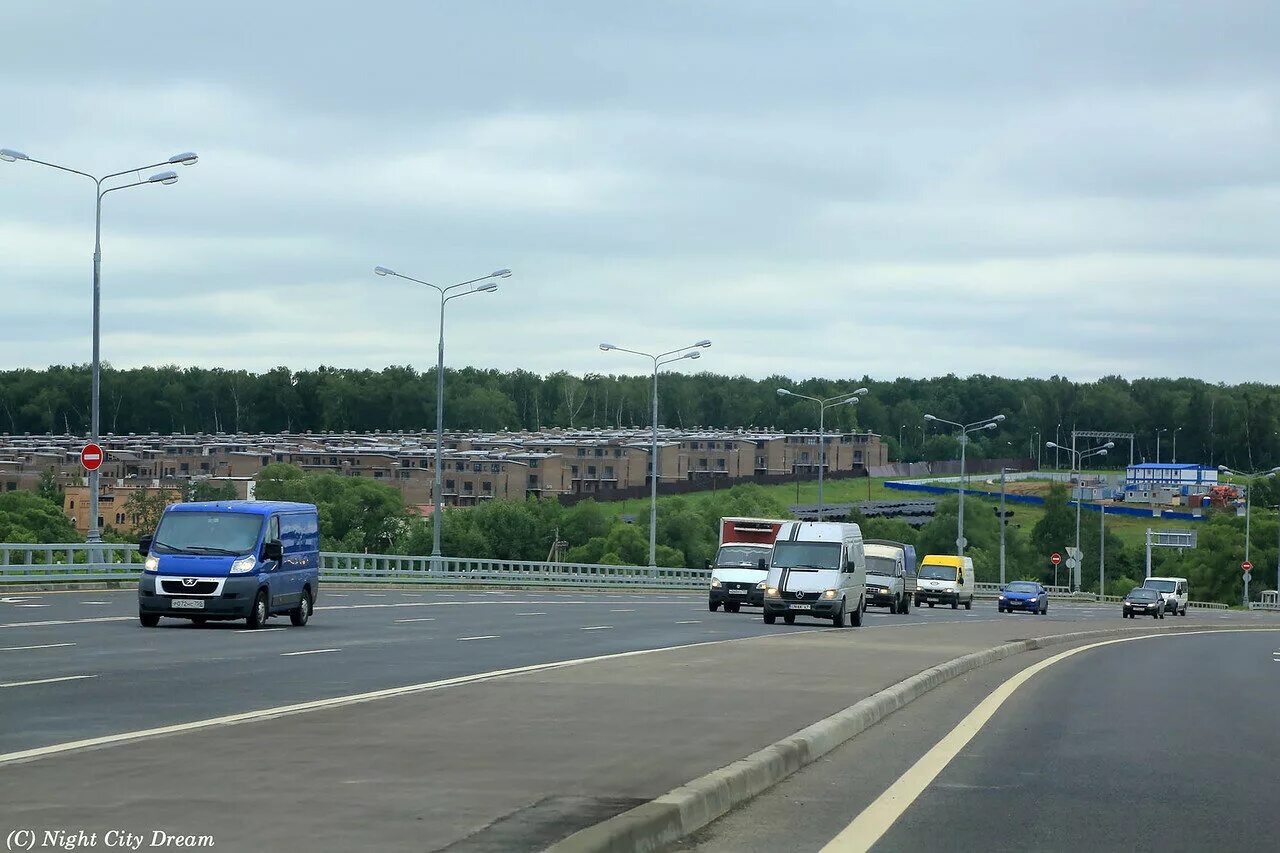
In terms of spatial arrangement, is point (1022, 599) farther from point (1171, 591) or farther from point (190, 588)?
point (190, 588)

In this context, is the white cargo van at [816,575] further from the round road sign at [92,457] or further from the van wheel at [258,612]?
the round road sign at [92,457]

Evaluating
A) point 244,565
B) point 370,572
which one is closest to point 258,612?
point 244,565

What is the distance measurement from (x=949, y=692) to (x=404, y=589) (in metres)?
40.0

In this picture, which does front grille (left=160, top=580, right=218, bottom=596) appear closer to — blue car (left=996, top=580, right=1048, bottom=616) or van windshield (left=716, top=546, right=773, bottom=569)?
van windshield (left=716, top=546, right=773, bottom=569)

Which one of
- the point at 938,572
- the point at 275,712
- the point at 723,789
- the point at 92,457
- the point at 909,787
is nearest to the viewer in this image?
the point at 723,789

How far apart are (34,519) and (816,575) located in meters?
97.0

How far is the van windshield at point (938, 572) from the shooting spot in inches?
2793

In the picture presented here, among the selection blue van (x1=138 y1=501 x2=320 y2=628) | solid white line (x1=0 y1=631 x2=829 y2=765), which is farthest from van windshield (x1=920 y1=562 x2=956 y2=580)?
solid white line (x1=0 y1=631 x2=829 y2=765)

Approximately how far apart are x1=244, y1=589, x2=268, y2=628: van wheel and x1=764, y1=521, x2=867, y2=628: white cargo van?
12.6m

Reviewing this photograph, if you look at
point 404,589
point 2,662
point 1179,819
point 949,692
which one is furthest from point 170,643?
point 404,589

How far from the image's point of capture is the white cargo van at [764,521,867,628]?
37.8 meters

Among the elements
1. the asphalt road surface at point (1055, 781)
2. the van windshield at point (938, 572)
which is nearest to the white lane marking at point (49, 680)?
the asphalt road surface at point (1055, 781)

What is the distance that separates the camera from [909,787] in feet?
36.7

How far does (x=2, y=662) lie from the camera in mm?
20094
